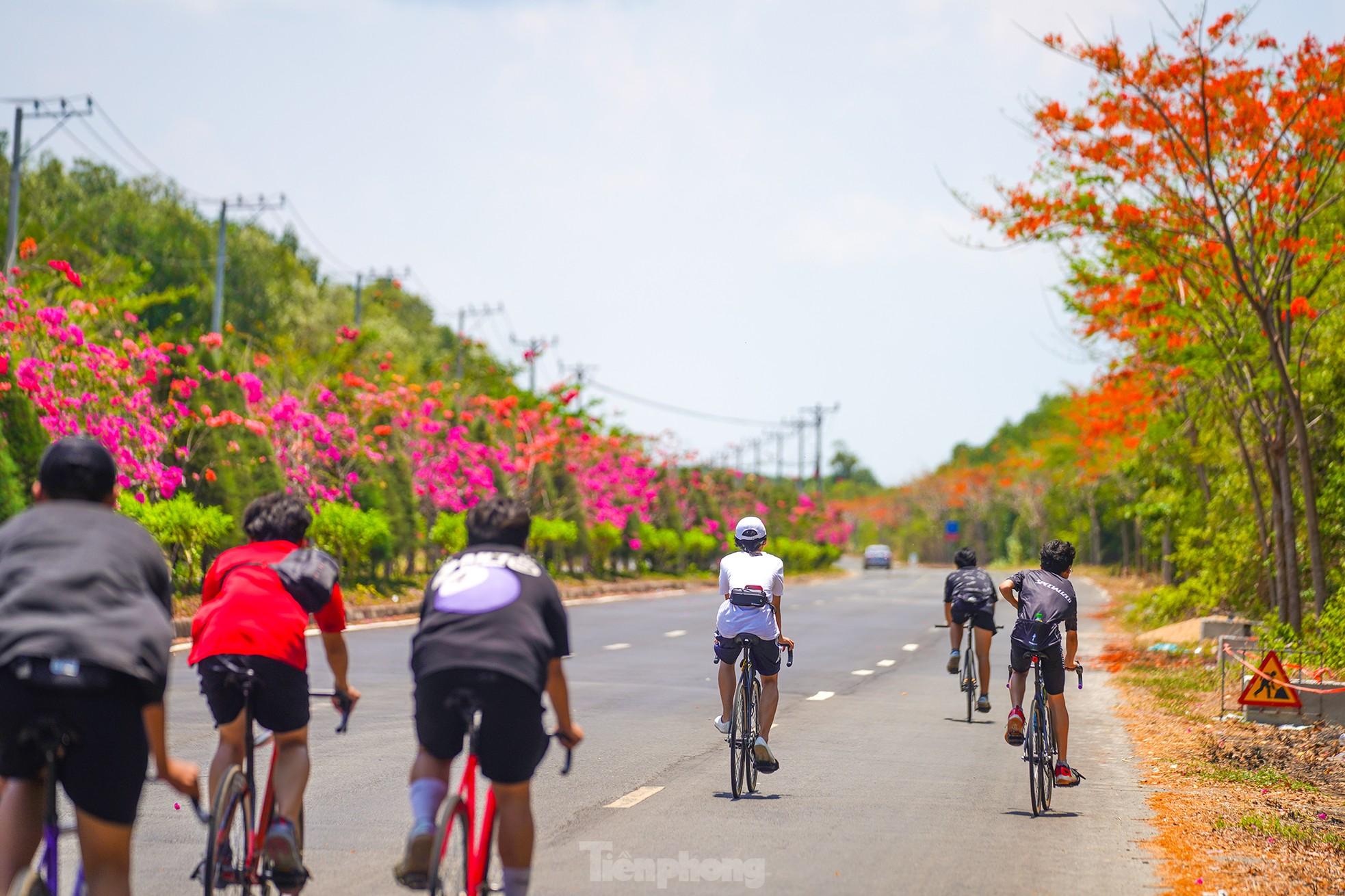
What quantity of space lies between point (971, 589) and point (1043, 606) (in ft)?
17.0

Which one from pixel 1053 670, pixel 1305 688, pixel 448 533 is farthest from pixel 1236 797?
pixel 448 533

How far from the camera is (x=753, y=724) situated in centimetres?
952

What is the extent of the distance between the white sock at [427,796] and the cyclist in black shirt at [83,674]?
0.89 m

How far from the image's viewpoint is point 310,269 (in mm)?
77625

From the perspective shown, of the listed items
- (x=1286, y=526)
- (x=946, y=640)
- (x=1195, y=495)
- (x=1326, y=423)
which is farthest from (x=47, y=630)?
(x=1195, y=495)

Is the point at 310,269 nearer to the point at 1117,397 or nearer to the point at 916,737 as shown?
the point at 1117,397

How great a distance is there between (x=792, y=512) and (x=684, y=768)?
66.7 m

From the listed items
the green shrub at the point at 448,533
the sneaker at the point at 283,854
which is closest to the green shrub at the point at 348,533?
the green shrub at the point at 448,533

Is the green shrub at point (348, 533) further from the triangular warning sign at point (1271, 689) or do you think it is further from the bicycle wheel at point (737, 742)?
the bicycle wheel at point (737, 742)

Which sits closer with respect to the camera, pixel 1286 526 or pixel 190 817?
pixel 190 817

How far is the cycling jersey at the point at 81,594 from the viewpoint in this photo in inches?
166

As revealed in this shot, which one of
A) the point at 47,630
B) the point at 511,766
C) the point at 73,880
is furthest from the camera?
the point at 73,880

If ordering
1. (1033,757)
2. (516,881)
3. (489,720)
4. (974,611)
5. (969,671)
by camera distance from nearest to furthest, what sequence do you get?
(489,720) < (516,881) < (1033,757) < (969,671) < (974,611)

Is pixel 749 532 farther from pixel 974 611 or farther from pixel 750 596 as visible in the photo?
pixel 974 611
